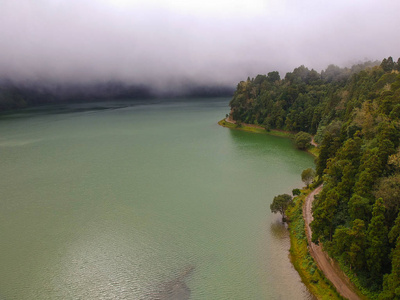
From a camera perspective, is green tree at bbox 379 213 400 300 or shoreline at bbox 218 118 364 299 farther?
shoreline at bbox 218 118 364 299

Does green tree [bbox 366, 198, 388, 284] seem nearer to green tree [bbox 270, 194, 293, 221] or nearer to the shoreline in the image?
the shoreline

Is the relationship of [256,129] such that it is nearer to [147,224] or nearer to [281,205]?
[281,205]

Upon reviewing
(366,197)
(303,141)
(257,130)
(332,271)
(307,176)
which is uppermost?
(366,197)

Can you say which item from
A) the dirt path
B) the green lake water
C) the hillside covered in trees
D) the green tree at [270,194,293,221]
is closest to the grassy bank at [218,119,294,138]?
the green lake water

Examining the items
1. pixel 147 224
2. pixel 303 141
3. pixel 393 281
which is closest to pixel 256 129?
pixel 303 141

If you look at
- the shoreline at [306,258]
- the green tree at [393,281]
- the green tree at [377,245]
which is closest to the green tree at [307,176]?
the shoreline at [306,258]

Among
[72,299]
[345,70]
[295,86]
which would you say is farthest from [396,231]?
[345,70]

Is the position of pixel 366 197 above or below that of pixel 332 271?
above
